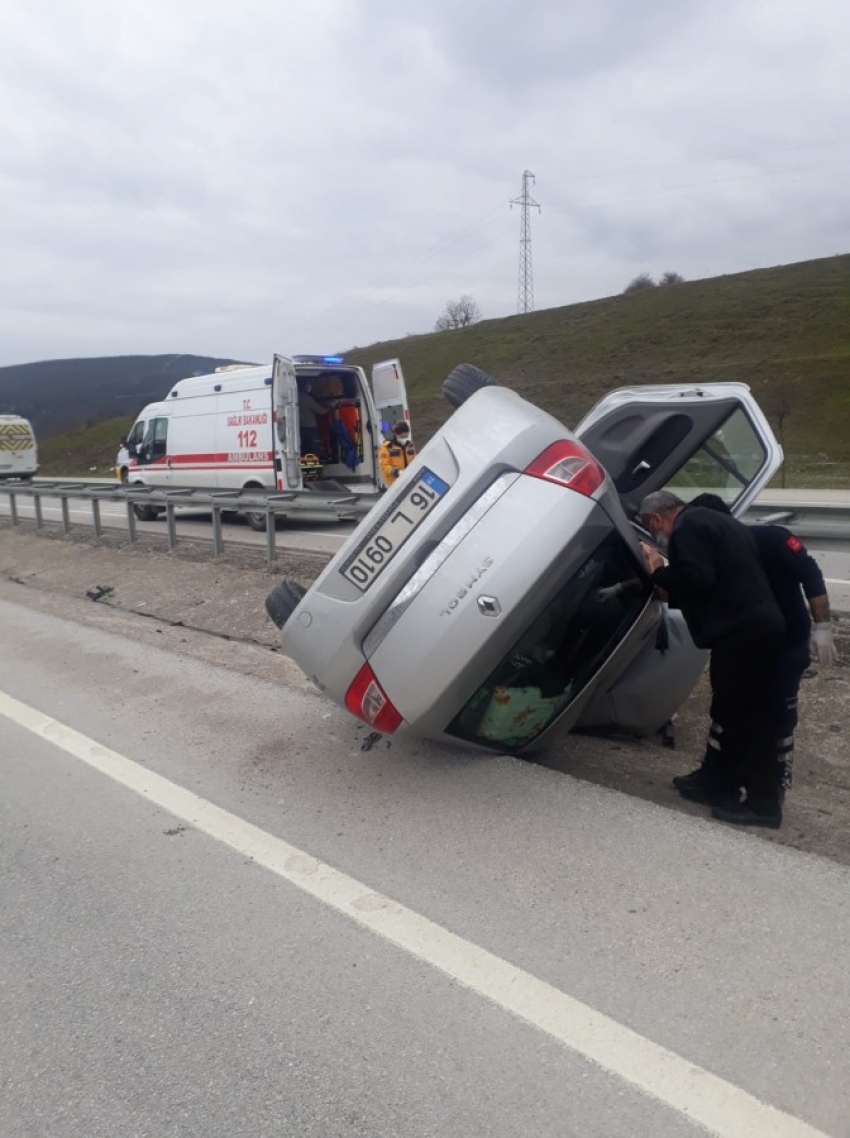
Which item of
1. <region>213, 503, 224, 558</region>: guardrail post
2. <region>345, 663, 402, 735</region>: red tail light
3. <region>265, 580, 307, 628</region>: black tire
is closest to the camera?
<region>345, 663, 402, 735</region>: red tail light

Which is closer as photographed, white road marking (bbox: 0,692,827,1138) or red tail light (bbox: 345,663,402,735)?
white road marking (bbox: 0,692,827,1138)

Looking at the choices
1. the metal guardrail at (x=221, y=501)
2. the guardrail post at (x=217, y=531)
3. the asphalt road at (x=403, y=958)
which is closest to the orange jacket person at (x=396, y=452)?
the metal guardrail at (x=221, y=501)

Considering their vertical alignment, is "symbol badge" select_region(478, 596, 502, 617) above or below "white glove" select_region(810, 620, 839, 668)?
above

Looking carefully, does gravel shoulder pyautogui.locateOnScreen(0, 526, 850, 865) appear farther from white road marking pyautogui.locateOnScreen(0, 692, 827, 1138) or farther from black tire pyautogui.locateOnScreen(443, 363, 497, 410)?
black tire pyautogui.locateOnScreen(443, 363, 497, 410)

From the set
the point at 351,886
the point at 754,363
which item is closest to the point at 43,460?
the point at 754,363

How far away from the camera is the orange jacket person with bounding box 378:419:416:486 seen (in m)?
13.8

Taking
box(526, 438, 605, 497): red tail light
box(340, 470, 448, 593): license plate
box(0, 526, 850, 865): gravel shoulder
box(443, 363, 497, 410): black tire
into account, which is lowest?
box(0, 526, 850, 865): gravel shoulder

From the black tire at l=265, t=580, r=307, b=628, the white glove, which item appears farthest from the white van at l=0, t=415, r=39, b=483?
the white glove

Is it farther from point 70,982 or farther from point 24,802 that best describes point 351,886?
point 24,802

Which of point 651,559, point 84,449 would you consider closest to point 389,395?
point 651,559

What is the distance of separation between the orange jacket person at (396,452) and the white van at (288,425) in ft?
4.62

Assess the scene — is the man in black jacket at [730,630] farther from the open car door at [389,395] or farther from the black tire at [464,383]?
the open car door at [389,395]

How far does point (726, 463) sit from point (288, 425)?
9.82m

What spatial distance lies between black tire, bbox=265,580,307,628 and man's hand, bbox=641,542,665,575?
158 centimetres
